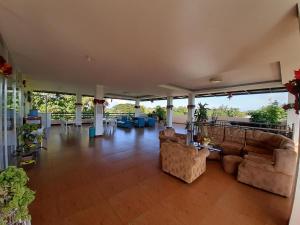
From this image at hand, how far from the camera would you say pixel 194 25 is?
226 cm

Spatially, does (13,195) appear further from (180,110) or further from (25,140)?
(180,110)

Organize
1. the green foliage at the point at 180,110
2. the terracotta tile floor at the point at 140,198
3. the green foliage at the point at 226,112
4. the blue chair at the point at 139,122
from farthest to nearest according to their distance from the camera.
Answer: the green foliage at the point at 180,110 → the blue chair at the point at 139,122 → the green foliage at the point at 226,112 → the terracotta tile floor at the point at 140,198

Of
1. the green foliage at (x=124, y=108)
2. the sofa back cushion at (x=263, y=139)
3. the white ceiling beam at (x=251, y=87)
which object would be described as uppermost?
the white ceiling beam at (x=251, y=87)

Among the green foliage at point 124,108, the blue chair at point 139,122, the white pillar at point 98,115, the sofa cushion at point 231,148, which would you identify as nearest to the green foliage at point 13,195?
the sofa cushion at point 231,148

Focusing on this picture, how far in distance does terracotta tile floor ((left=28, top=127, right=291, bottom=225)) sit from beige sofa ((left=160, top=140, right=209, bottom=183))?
0.50 feet

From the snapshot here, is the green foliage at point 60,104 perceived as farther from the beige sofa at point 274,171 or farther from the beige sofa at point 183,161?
the beige sofa at point 274,171

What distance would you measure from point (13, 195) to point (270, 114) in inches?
428

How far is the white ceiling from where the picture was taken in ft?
6.17

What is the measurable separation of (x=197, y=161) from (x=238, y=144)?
246 centimetres

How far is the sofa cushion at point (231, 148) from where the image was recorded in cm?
434

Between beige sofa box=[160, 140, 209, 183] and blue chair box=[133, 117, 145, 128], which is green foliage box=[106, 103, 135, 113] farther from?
beige sofa box=[160, 140, 209, 183]

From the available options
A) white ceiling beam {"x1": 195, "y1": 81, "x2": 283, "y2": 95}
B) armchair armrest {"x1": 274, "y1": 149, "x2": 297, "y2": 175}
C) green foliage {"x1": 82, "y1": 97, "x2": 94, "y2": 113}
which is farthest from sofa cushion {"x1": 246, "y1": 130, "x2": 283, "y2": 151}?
green foliage {"x1": 82, "y1": 97, "x2": 94, "y2": 113}

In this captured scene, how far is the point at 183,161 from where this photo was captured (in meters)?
3.04

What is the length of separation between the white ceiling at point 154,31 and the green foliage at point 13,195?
2102 millimetres
